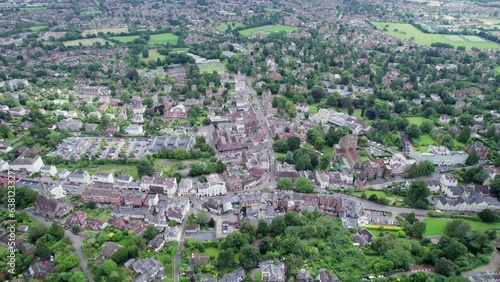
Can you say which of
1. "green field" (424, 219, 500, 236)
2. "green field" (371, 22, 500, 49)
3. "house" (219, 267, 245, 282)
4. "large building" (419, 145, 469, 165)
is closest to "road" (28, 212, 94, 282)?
"house" (219, 267, 245, 282)

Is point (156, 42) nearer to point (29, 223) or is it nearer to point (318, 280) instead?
point (29, 223)

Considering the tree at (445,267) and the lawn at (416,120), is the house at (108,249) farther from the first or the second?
the lawn at (416,120)

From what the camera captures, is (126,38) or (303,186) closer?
(303,186)

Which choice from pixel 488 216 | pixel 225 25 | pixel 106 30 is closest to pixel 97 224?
pixel 488 216

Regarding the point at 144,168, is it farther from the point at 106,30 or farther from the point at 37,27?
the point at 37,27

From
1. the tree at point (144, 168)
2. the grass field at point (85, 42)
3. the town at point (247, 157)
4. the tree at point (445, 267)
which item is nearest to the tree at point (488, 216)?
the town at point (247, 157)

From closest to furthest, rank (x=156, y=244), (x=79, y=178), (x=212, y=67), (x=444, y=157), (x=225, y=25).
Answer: (x=156, y=244) → (x=79, y=178) → (x=444, y=157) → (x=212, y=67) → (x=225, y=25)

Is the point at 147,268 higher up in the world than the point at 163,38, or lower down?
higher up
